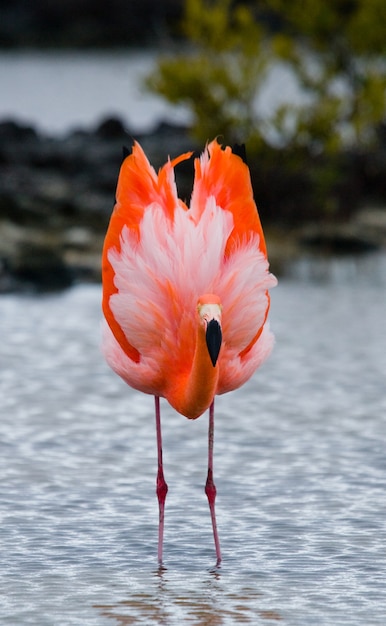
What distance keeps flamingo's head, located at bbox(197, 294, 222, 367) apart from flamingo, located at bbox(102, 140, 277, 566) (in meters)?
0.05

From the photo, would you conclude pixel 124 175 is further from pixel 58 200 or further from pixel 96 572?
pixel 58 200

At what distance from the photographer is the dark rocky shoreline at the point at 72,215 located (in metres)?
14.4

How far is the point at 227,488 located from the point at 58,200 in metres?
10.4

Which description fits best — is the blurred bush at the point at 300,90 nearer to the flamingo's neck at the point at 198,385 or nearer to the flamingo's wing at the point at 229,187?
the flamingo's wing at the point at 229,187

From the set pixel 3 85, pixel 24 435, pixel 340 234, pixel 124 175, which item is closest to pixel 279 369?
pixel 24 435

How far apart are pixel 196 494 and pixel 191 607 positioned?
1607 millimetres

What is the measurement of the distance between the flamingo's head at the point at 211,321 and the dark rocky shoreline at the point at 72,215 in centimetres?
817

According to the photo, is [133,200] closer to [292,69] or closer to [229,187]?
[229,187]

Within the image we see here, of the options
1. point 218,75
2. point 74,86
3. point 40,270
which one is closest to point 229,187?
point 40,270

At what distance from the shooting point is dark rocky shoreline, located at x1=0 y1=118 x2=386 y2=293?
568 inches

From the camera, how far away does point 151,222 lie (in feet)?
19.5

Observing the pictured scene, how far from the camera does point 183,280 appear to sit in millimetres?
5816

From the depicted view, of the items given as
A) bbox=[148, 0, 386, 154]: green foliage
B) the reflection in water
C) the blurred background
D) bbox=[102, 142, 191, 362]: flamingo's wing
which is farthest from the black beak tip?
bbox=[148, 0, 386, 154]: green foliage

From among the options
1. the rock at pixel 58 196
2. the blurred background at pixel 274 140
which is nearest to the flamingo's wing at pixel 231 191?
the rock at pixel 58 196
